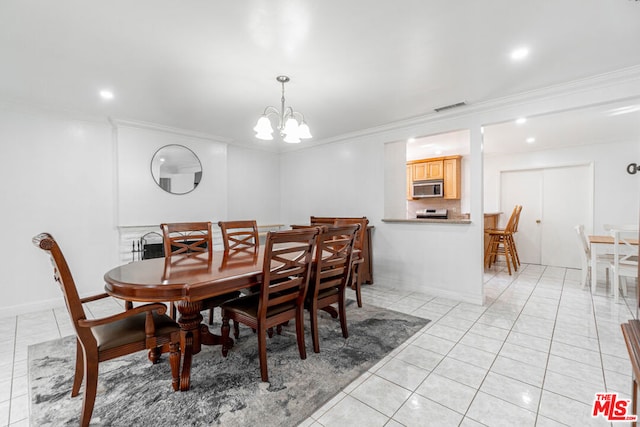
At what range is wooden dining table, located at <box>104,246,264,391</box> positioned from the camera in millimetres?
1459

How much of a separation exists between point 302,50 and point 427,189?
489 cm

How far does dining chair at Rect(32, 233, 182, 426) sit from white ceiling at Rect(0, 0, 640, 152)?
1.43 m

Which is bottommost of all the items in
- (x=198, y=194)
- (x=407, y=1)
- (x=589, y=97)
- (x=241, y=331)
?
(x=241, y=331)

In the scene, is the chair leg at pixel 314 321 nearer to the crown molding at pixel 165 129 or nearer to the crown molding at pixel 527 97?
the crown molding at pixel 527 97

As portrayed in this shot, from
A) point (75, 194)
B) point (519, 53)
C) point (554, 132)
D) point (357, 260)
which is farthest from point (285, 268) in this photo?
point (554, 132)

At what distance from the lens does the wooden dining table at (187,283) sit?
146 centimetres

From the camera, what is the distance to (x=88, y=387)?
1392mm

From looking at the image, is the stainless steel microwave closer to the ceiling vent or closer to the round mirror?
the ceiling vent

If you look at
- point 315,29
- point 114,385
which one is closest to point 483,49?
point 315,29

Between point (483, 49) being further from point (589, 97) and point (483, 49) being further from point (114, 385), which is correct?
point (114, 385)

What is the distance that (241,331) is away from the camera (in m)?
2.58

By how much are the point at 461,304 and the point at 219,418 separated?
2797 millimetres

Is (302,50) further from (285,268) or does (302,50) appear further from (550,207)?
(550,207)

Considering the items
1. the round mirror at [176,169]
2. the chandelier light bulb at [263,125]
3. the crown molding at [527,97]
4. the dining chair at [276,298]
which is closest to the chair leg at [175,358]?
the dining chair at [276,298]
